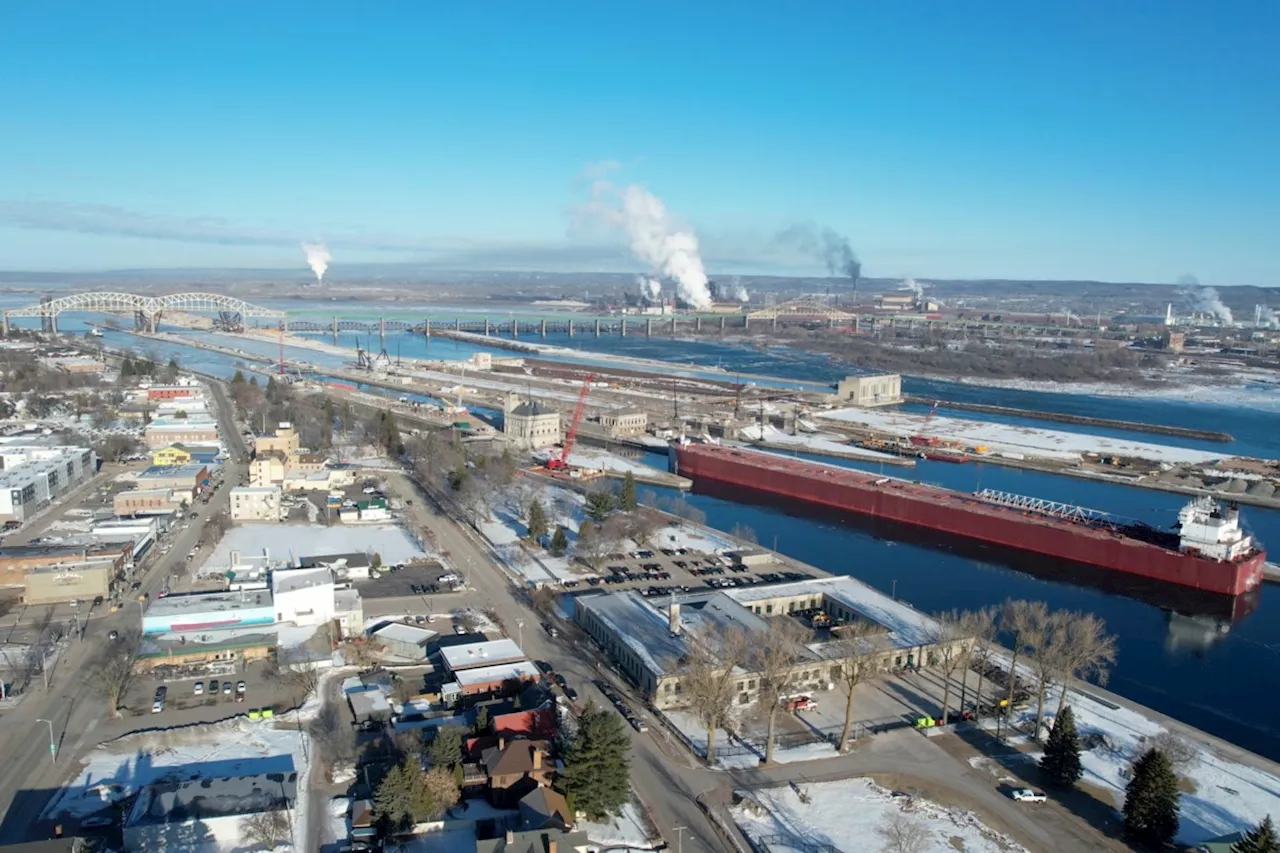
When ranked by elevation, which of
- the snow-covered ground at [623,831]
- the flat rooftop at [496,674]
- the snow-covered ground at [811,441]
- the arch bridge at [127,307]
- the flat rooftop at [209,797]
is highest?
the arch bridge at [127,307]

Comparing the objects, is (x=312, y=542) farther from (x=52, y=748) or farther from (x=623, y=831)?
(x=623, y=831)

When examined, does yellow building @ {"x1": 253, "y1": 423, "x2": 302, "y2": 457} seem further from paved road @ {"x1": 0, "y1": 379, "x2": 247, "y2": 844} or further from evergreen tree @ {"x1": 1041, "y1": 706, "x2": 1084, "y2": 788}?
evergreen tree @ {"x1": 1041, "y1": 706, "x2": 1084, "y2": 788}

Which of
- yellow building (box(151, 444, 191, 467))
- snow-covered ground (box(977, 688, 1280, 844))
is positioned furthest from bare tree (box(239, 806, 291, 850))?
yellow building (box(151, 444, 191, 467))

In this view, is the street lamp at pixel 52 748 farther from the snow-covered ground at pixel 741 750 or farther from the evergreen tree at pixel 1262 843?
the evergreen tree at pixel 1262 843

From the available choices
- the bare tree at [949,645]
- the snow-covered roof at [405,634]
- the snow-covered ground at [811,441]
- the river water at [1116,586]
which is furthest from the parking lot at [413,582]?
the snow-covered ground at [811,441]

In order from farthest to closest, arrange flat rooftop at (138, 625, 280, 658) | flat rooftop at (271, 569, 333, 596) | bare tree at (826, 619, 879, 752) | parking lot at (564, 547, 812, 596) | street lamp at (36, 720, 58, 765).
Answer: parking lot at (564, 547, 812, 596) → flat rooftop at (271, 569, 333, 596) → flat rooftop at (138, 625, 280, 658) → bare tree at (826, 619, 879, 752) → street lamp at (36, 720, 58, 765)

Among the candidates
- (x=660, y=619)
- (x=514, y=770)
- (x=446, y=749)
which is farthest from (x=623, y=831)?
(x=660, y=619)

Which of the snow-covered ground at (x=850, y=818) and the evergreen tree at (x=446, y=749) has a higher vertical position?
the evergreen tree at (x=446, y=749)

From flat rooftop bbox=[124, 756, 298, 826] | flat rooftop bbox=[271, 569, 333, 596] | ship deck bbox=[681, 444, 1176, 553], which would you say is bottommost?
flat rooftop bbox=[124, 756, 298, 826]
